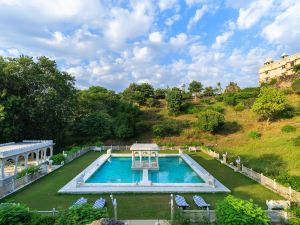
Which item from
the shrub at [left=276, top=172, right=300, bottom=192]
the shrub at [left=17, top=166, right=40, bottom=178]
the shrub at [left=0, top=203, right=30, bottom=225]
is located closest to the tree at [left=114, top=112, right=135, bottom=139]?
the shrub at [left=17, top=166, right=40, bottom=178]

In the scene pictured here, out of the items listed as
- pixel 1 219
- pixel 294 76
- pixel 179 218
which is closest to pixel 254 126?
pixel 294 76

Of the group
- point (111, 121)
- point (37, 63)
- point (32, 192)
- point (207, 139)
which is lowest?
point (32, 192)

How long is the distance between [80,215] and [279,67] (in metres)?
58.1

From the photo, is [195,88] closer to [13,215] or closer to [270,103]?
[270,103]

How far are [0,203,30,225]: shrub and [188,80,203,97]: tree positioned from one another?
48.6 meters

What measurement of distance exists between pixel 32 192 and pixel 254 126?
29.3 meters

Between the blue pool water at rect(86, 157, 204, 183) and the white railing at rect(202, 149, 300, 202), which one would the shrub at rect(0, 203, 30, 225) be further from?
the white railing at rect(202, 149, 300, 202)

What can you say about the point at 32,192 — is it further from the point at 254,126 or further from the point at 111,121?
the point at 254,126

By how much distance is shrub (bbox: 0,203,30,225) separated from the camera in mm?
7141

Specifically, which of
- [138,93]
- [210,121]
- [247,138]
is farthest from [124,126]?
[247,138]

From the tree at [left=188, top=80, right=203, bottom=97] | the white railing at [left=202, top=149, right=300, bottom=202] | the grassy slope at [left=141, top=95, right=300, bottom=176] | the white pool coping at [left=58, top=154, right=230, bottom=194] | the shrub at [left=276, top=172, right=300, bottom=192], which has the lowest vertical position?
the white pool coping at [left=58, top=154, right=230, bottom=194]

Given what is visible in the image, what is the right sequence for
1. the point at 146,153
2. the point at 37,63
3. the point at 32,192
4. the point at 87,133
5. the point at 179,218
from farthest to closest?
the point at 87,133 < the point at 37,63 < the point at 146,153 < the point at 32,192 < the point at 179,218

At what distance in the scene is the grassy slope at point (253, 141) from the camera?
753 inches

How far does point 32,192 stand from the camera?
43.0ft
